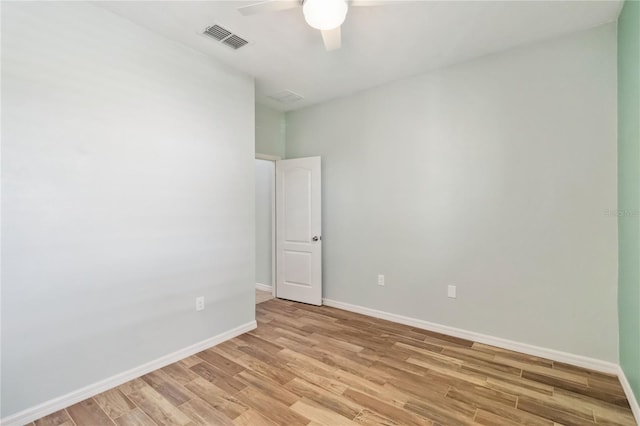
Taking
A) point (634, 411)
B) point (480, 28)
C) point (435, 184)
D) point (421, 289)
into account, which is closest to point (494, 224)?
point (435, 184)

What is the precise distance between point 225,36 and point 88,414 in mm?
2894

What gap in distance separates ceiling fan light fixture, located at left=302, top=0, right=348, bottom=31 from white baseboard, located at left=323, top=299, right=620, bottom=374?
292 centimetres

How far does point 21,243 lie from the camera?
5.95 ft

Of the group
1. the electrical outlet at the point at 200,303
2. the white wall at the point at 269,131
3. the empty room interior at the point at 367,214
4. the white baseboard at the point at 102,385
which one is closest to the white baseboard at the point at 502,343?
the empty room interior at the point at 367,214

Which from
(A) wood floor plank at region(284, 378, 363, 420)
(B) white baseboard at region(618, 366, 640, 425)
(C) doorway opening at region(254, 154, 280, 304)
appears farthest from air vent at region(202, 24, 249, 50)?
(B) white baseboard at region(618, 366, 640, 425)

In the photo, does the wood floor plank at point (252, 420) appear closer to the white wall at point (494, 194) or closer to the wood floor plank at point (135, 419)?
the wood floor plank at point (135, 419)

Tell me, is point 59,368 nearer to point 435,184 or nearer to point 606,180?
point 435,184

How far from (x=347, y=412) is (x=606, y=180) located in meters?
2.60

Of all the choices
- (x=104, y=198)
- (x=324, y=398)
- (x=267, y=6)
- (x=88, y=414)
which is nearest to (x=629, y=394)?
(x=324, y=398)

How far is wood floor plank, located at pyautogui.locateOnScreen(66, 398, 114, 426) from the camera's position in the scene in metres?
1.83

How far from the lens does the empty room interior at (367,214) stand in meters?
1.88

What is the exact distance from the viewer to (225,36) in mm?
2496

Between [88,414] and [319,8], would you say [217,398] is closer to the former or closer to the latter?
[88,414]

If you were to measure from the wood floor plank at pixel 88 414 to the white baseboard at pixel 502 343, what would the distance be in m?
2.62
